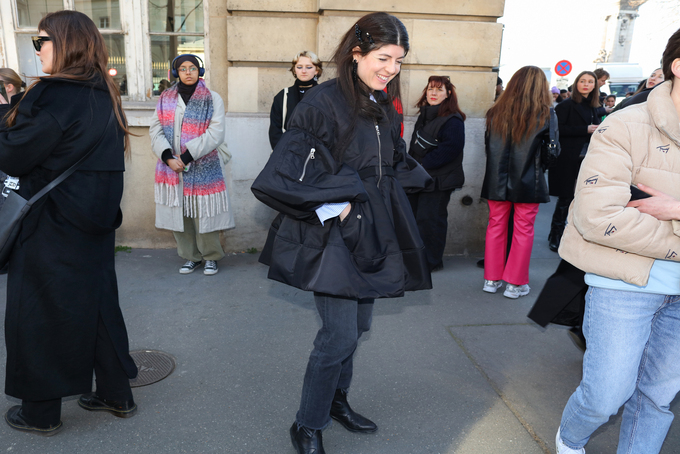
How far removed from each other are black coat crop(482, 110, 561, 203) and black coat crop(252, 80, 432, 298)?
2.71 metres

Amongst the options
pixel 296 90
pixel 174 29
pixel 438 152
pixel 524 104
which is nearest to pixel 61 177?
pixel 296 90

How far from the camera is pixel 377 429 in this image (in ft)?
9.18

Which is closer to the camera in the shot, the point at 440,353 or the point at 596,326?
the point at 596,326

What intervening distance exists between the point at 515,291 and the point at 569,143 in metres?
2.56

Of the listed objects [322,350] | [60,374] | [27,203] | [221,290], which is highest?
[27,203]

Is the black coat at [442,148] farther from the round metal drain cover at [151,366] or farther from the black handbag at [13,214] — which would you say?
the black handbag at [13,214]

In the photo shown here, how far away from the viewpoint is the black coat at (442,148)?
5.18 metres

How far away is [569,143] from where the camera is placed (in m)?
6.45

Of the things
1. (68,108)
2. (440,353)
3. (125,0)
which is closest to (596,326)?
(440,353)

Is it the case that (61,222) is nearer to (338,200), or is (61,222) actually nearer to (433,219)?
(338,200)

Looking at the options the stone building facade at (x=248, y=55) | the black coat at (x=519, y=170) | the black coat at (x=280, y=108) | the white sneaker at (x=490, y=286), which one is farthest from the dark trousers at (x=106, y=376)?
the black coat at (x=519, y=170)

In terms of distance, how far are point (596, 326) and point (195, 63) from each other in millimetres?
4070

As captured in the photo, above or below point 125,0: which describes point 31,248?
below

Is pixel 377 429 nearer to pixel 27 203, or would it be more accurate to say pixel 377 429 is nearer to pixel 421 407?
pixel 421 407
